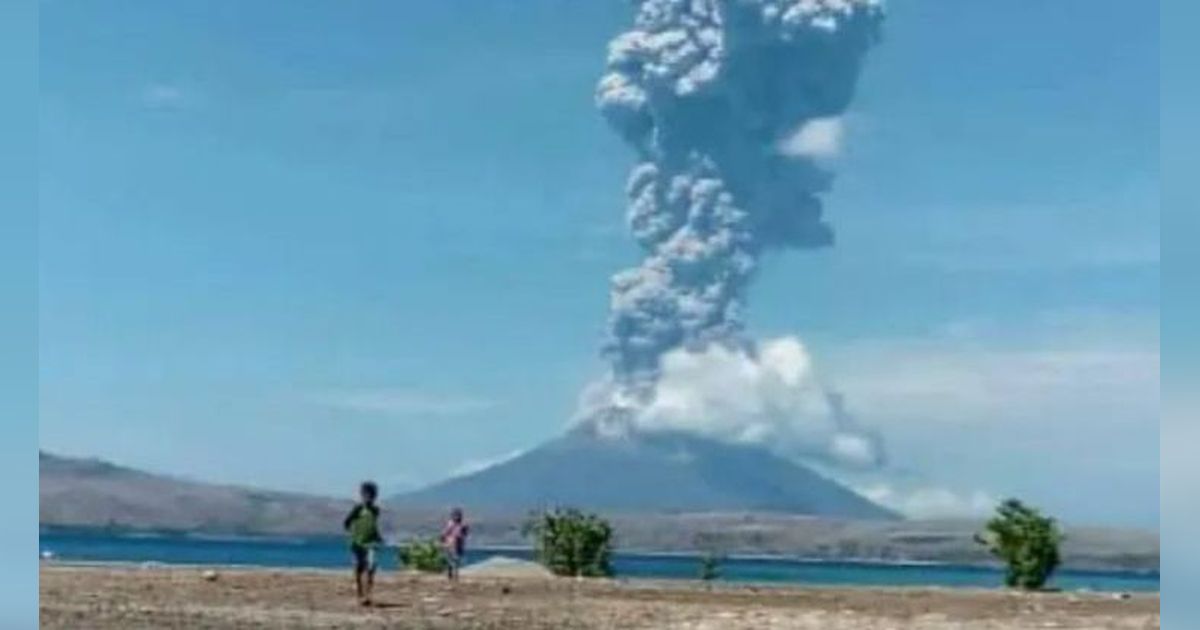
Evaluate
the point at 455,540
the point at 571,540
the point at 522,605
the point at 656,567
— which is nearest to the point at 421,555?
the point at 571,540

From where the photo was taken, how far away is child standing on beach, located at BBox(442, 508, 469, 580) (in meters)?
33.6

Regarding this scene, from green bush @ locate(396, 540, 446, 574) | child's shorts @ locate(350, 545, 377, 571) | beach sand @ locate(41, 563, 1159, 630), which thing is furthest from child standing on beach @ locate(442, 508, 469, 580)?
child's shorts @ locate(350, 545, 377, 571)

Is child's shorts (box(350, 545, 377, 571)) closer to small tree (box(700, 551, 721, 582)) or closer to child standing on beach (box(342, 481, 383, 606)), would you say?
child standing on beach (box(342, 481, 383, 606))

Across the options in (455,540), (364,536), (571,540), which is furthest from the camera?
(571,540)

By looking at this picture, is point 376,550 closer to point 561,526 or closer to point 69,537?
point 561,526

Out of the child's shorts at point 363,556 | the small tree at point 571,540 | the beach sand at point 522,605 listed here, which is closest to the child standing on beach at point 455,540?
the beach sand at point 522,605

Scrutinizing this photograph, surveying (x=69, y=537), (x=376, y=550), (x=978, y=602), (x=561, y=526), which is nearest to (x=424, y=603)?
(x=376, y=550)

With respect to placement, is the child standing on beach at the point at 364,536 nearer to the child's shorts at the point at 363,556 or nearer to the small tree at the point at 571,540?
the child's shorts at the point at 363,556

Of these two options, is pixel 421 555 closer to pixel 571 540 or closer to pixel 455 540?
pixel 571 540

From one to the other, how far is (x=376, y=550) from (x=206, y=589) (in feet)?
8.95

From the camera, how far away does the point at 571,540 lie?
4025 cm

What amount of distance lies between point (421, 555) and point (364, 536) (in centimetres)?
1386

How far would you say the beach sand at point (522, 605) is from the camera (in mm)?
25547

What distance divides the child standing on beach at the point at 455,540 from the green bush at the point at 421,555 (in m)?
4.47
